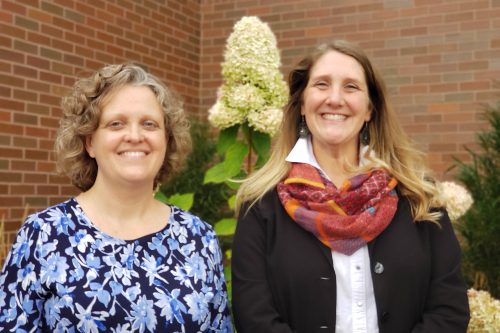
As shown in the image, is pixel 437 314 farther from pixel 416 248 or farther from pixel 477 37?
pixel 477 37

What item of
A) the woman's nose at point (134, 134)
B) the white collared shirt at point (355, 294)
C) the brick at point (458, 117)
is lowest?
the white collared shirt at point (355, 294)

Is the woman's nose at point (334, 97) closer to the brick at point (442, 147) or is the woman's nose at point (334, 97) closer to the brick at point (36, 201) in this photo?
the brick at point (36, 201)

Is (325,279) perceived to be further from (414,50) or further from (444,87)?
(414,50)

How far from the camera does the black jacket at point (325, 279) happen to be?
6.54 ft

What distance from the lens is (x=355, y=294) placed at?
2.00 m

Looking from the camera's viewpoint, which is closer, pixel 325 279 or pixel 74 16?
→ pixel 325 279

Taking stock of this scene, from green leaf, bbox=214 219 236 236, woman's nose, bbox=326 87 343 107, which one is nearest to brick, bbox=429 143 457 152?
green leaf, bbox=214 219 236 236

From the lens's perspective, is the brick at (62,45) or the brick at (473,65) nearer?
the brick at (62,45)

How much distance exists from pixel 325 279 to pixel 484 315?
1.33 metres

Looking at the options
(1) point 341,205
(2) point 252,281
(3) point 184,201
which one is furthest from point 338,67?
(3) point 184,201

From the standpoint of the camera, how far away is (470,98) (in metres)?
4.64

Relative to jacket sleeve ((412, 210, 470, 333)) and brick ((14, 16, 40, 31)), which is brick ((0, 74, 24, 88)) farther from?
jacket sleeve ((412, 210, 470, 333))

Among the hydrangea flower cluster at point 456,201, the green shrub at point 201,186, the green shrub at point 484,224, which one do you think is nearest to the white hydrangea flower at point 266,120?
the hydrangea flower cluster at point 456,201

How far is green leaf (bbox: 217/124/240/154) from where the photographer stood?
9.29 ft
